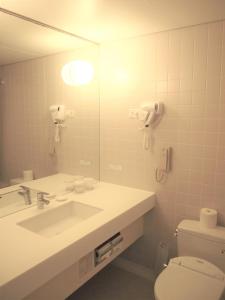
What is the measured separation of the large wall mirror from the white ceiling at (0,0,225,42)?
0.16 meters

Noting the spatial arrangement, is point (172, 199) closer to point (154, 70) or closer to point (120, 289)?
point (120, 289)

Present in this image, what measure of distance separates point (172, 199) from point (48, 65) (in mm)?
1532

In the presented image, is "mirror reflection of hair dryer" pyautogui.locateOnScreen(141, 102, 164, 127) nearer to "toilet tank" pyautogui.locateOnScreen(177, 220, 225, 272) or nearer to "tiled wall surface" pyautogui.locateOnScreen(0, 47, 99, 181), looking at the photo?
"tiled wall surface" pyautogui.locateOnScreen(0, 47, 99, 181)

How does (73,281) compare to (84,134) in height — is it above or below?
below

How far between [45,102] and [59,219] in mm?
949

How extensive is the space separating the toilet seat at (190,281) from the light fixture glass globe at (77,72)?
1.74m

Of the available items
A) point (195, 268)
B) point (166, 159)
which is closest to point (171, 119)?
point (166, 159)

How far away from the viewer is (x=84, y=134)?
2.48 meters

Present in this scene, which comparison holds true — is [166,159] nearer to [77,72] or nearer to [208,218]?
[208,218]

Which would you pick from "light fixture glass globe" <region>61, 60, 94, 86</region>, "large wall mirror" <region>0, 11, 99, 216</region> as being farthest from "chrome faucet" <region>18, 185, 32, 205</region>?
"light fixture glass globe" <region>61, 60, 94, 86</region>

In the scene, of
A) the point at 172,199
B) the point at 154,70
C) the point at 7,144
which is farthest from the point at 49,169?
the point at 154,70

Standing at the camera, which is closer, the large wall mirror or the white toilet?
the white toilet

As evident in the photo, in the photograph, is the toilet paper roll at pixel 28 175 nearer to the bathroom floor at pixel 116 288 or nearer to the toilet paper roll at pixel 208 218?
the bathroom floor at pixel 116 288

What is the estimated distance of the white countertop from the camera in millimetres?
1132
